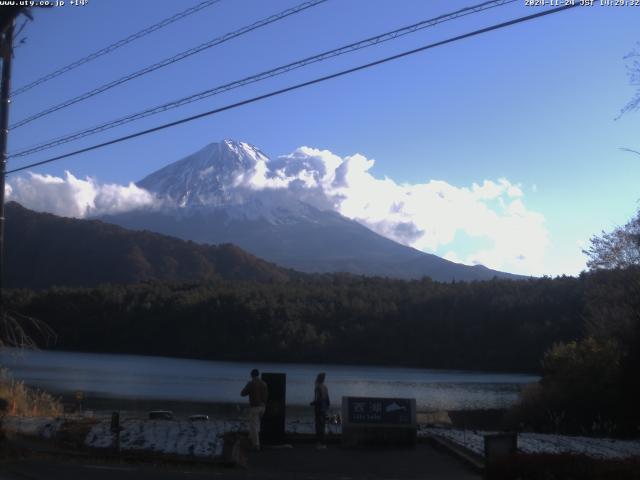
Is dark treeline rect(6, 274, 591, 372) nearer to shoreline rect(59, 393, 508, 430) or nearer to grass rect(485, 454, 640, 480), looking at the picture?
shoreline rect(59, 393, 508, 430)

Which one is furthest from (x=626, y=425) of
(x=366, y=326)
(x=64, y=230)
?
(x=64, y=230)

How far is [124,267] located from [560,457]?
457ft

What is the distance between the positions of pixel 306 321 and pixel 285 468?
Answer: 272 ft

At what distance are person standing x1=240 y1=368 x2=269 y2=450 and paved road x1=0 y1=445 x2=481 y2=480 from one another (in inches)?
13.5

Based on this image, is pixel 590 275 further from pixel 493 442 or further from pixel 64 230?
pixel 64 230

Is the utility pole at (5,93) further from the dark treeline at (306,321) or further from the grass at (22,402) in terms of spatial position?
the dark treeline at (306,321)

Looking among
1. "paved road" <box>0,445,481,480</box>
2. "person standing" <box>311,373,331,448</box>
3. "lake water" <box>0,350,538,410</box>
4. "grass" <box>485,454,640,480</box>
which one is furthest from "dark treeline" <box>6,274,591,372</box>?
"grass" <box>485,454,640,480</box>

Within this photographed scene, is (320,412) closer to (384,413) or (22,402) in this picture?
(384,413)

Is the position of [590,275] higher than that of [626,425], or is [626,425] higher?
[590,275]

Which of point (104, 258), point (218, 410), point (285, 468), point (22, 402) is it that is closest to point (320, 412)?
point (285, 468)

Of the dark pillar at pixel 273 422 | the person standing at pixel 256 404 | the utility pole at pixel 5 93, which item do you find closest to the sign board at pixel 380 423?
the dark pillar at pixel 273 422

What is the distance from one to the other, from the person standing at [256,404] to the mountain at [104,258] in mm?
123709

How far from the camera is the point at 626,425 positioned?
21406 millimetres

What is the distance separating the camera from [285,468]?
1405 centimetres
